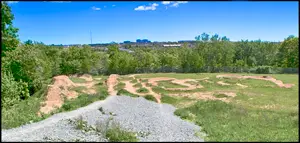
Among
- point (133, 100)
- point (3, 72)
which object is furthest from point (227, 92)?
point (3, 72)

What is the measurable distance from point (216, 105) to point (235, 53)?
78.5 meters

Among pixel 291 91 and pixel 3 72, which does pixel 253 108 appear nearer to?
pixel 291 91

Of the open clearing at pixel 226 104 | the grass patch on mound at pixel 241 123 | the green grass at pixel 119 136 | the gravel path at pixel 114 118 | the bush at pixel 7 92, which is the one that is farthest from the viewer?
the bush at pixel 7 92

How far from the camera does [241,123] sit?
81.0 ft

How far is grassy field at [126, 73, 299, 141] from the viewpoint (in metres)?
20.1

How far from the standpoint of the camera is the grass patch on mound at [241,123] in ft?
63.1

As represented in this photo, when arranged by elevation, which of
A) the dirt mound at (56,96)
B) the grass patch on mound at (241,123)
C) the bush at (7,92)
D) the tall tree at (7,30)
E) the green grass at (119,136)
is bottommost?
the dirt mound at (56,96)

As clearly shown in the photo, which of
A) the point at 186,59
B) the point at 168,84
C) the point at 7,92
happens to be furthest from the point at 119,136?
the point at 186,59

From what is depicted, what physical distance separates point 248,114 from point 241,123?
495 cm

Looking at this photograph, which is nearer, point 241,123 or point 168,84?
point 241,123

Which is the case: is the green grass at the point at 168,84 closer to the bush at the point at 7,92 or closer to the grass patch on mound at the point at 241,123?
the grass patch on mound at the point at 241,123

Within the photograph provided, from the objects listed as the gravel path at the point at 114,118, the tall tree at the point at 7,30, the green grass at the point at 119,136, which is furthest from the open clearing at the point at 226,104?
the tall tree at the point at 7,30

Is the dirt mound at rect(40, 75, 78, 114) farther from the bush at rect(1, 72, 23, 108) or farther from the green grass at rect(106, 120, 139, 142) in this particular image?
the green grass at rect(106, 120, 139, 142)

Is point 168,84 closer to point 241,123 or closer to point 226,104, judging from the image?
point 226,104
